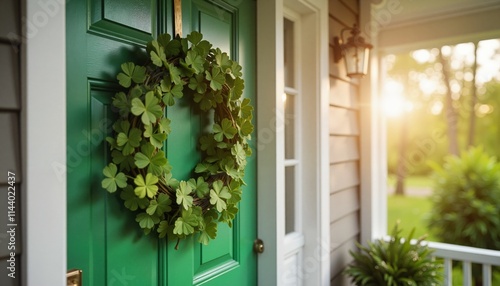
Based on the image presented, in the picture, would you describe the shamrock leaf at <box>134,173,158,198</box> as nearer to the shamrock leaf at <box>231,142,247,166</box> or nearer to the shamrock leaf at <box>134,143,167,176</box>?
the shamrock leaf at <box>134,143,167,176</box>

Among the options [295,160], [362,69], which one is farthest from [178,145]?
[362,69]

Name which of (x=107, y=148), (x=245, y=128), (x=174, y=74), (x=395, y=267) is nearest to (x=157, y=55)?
(x=174, y=74)

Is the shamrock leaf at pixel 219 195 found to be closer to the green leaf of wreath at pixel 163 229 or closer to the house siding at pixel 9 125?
the green leaf of wreath at pixel 163 229

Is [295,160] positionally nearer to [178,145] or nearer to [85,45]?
[178,145]

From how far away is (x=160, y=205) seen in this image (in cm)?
102

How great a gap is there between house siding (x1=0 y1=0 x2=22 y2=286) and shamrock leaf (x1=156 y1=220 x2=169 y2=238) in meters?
0.38

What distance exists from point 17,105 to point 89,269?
0.48 m

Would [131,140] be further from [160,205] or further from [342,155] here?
[342,155]

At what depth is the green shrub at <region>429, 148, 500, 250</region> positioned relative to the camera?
3.58 metres

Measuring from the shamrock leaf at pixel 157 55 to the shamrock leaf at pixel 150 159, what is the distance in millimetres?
254

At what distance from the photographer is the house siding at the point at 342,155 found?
2.11 meters

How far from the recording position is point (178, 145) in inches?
46.0

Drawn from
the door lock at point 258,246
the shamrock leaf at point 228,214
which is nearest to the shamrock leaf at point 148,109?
the shamrock leaf at point 228,214

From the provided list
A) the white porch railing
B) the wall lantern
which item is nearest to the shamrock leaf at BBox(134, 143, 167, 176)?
the wall lantern
